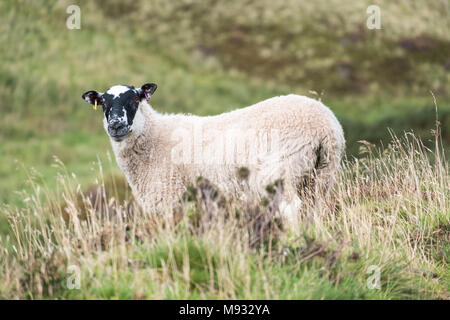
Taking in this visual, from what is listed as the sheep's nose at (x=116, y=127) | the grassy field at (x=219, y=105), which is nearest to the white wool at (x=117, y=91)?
the sheep's nose at (x=116, y=127)

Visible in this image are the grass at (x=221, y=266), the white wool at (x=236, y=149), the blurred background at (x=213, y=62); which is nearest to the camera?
the grass at (x=221, y=266)

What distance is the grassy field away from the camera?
478 centimetres

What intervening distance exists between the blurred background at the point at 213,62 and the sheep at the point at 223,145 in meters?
20.0

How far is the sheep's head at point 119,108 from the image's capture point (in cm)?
798

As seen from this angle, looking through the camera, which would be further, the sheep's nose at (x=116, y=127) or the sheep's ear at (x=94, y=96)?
the sheep's ear at (x=94, y=96)

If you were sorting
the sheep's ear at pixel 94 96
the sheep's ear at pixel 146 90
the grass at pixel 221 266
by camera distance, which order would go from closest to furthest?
1. the grass at pixel 221 266
2. the sheep's ear at pixel 94 96
3. the sheep's ear at pixel 146 90

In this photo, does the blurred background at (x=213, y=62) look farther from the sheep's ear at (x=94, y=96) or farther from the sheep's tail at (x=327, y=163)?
the sheep's tail at (x=327, y=163)

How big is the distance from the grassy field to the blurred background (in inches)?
6.2

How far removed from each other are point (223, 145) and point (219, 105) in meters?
30.7

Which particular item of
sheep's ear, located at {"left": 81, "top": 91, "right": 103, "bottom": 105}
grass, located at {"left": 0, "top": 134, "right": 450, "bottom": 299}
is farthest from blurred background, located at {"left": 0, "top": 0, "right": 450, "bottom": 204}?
grass, located at {"left": 0, "top": 134, "right": 450, "bottom": 299}

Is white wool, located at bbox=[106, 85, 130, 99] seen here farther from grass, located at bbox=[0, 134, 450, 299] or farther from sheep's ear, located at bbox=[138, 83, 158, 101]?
grass, located at bbox=[0, 134, 450, 299]

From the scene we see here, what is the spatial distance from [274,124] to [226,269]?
11.5 ft
